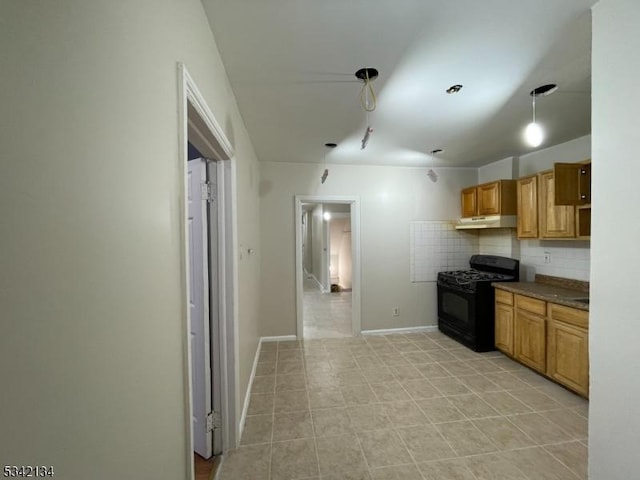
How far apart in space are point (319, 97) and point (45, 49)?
1.91 meters

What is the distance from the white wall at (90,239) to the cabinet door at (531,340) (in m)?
3.39

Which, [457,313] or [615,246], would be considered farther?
[457,313]

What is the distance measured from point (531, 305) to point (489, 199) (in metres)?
1.51

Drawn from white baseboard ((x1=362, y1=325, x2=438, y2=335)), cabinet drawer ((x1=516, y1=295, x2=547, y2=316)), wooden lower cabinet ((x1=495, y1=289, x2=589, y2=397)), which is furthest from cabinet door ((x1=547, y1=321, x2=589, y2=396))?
white baseboard ((x1=362, y1=325, x2=438, y2=335))

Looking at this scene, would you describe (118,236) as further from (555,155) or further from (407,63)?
(555,155)

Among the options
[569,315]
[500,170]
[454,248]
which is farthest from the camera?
[454,248]

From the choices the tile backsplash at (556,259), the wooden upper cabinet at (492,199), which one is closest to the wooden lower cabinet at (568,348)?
the tile backsplash at (556,259)

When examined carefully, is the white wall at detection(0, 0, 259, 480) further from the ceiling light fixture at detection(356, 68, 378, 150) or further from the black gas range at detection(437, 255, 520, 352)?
the black gas range at detection(437, 255, 520, 352)

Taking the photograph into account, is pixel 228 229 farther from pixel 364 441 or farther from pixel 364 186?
pixel 364 186

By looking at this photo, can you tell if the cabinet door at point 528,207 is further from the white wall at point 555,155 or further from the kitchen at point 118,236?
the kitchen at point 118,236

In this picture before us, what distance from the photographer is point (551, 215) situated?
3.03 m

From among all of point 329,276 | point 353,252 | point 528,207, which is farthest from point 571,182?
point 329,276

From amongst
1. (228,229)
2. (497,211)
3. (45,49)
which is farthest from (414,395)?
(45,49)

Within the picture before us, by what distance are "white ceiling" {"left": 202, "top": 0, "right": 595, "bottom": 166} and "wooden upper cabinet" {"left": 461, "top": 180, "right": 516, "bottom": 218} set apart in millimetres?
835
